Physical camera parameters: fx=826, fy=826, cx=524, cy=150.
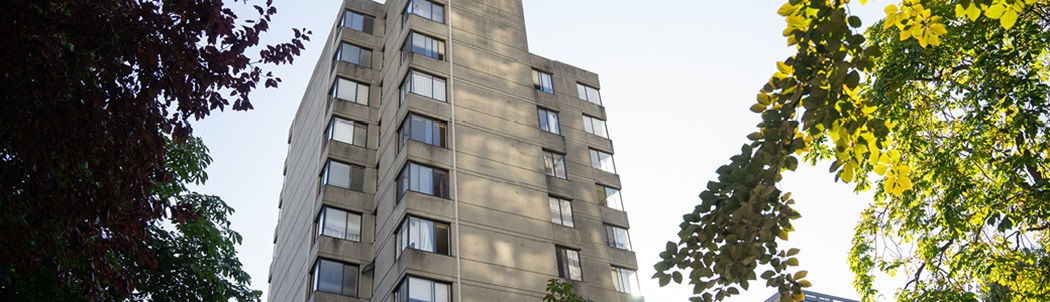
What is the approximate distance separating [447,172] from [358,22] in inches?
531

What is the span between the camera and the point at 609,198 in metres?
37.6

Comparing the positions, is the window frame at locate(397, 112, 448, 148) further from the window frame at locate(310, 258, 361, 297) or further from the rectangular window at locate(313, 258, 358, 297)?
the rectangular window at locate(313, 258, 358, 297)

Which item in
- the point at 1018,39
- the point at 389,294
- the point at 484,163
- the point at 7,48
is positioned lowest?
the point at 7,48

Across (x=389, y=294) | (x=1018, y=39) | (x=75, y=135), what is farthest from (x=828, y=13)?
(x=389, y=294)

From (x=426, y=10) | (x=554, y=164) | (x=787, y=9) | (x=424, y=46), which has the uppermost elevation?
(x=426, y=10)

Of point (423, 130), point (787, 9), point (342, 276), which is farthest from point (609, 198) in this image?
point (787, 9)

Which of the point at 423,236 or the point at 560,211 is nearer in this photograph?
the point at 423,236

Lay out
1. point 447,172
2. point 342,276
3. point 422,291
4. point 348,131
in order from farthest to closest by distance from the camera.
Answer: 1. point 348,131
2. point 447,172
3. point 342,276
4. point 422,291

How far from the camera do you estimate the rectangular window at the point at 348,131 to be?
35312 mm

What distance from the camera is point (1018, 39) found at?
13.1 metres

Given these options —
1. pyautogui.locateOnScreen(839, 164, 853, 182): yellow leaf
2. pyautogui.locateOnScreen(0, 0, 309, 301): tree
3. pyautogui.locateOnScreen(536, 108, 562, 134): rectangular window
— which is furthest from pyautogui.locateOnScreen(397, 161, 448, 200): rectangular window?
pyautogui.locateOnScreen(839, 164, 853, 182): yellow leaf

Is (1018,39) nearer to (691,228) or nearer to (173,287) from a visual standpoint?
(691,228)

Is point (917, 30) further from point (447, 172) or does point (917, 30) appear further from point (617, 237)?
point (617, 237)

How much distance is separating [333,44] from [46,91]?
33.9 metres
